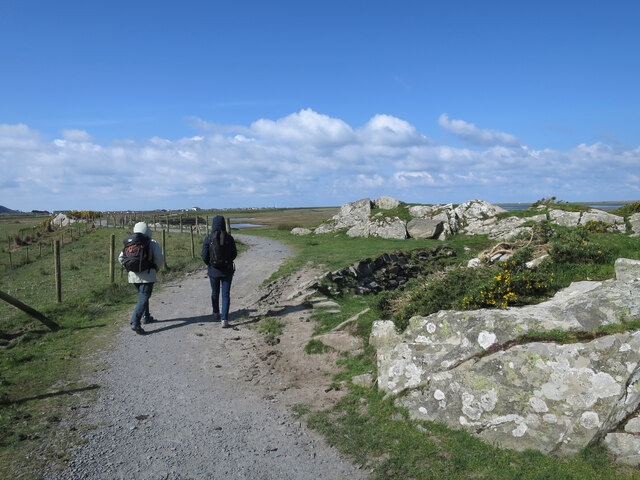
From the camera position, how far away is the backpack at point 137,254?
1055 cm

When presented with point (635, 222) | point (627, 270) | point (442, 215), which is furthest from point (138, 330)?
point (442, 215)

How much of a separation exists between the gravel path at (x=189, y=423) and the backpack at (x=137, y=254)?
1883mm

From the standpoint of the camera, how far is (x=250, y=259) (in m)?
24.6

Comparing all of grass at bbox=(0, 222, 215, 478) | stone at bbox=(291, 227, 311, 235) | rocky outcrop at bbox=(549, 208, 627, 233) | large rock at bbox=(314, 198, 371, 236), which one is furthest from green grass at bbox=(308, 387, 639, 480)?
stone at bbox=(291, 227, 311, 235)

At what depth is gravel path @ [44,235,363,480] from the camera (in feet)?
16.8

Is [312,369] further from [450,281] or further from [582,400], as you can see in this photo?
[582,400]

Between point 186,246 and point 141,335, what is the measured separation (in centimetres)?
2232

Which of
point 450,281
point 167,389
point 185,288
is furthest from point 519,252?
point 185,288

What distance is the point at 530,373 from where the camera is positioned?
5531 millimetres

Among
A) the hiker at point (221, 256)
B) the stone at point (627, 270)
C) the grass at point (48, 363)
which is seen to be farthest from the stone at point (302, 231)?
the stone at point (627, 270)

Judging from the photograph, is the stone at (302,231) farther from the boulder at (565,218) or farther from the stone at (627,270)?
the stone at (627,270)

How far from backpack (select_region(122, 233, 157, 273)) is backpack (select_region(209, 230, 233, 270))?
168 centimetres

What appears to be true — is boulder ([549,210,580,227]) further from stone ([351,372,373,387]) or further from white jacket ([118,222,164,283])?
white jacket ([118,222,164,283])

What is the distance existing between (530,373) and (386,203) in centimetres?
3546
